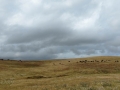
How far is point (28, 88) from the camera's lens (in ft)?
140

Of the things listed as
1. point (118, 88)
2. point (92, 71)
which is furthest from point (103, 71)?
point (118, 88)

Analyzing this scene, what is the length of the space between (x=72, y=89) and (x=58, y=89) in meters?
2.56

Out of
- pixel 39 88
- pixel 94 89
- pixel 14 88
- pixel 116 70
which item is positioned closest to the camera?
pixel 94 89

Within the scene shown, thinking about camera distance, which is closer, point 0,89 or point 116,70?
point 0,89

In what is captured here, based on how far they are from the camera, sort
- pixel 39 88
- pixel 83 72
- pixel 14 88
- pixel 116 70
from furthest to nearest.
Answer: pixel 116 70 < pixel 83 72 < pixel 14 88 < pixel 39 88

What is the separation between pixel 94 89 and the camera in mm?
39219

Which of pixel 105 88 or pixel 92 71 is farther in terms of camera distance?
pixel 92 71

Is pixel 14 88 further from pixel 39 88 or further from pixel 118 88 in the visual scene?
pixel 118 88

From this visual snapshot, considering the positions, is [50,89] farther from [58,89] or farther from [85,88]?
[85,88]

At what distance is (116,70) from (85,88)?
50546 mm

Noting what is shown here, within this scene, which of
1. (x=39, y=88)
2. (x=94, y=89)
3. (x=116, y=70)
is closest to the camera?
(x=94, y=89)

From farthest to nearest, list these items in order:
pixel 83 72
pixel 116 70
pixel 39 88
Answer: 1. pixel 116 70
2. pixel 83 72
3. pixel 39 88

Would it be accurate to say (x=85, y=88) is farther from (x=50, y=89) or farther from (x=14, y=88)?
(x=14, y=88)

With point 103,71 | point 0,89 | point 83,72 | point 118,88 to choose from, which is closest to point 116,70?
point 103,71
